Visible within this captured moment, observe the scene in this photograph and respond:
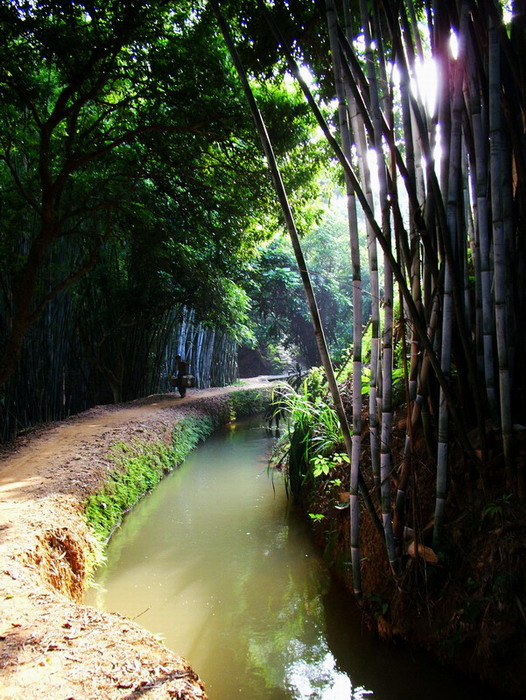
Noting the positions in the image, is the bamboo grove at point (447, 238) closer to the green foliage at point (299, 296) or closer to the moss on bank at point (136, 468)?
the moss on bank at point (136, 468)

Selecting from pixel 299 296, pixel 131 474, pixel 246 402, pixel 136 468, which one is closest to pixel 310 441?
pixel 131 474

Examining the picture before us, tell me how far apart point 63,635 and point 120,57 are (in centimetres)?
417

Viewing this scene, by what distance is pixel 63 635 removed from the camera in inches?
61.6

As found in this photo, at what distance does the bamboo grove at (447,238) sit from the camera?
1.70 meters

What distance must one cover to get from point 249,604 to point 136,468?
7.68ft

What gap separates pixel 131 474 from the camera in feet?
14.4

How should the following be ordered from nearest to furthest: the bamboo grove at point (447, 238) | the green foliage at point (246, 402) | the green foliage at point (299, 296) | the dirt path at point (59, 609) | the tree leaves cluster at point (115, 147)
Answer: the dirt path at point (59, 609), the bamboo grove at point (447, 238), the tree leaves cluster at point (115, 147), the green foliage at point (246, 402), the green foliage at point (299, 296)

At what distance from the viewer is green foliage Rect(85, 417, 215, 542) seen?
3428 millimetres

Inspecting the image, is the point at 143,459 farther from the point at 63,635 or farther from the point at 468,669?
the point at 468,669

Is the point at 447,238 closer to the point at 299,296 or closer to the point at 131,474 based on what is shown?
the point at 131,474

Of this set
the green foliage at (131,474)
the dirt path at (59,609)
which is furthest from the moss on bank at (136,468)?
the dirt path at (59,609)

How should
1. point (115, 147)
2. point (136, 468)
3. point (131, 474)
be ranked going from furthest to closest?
point (115, 147), point (136, 468), point (131, 474)

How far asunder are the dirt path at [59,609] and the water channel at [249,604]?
398mm

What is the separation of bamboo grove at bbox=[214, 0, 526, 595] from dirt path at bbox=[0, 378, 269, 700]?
88cm
